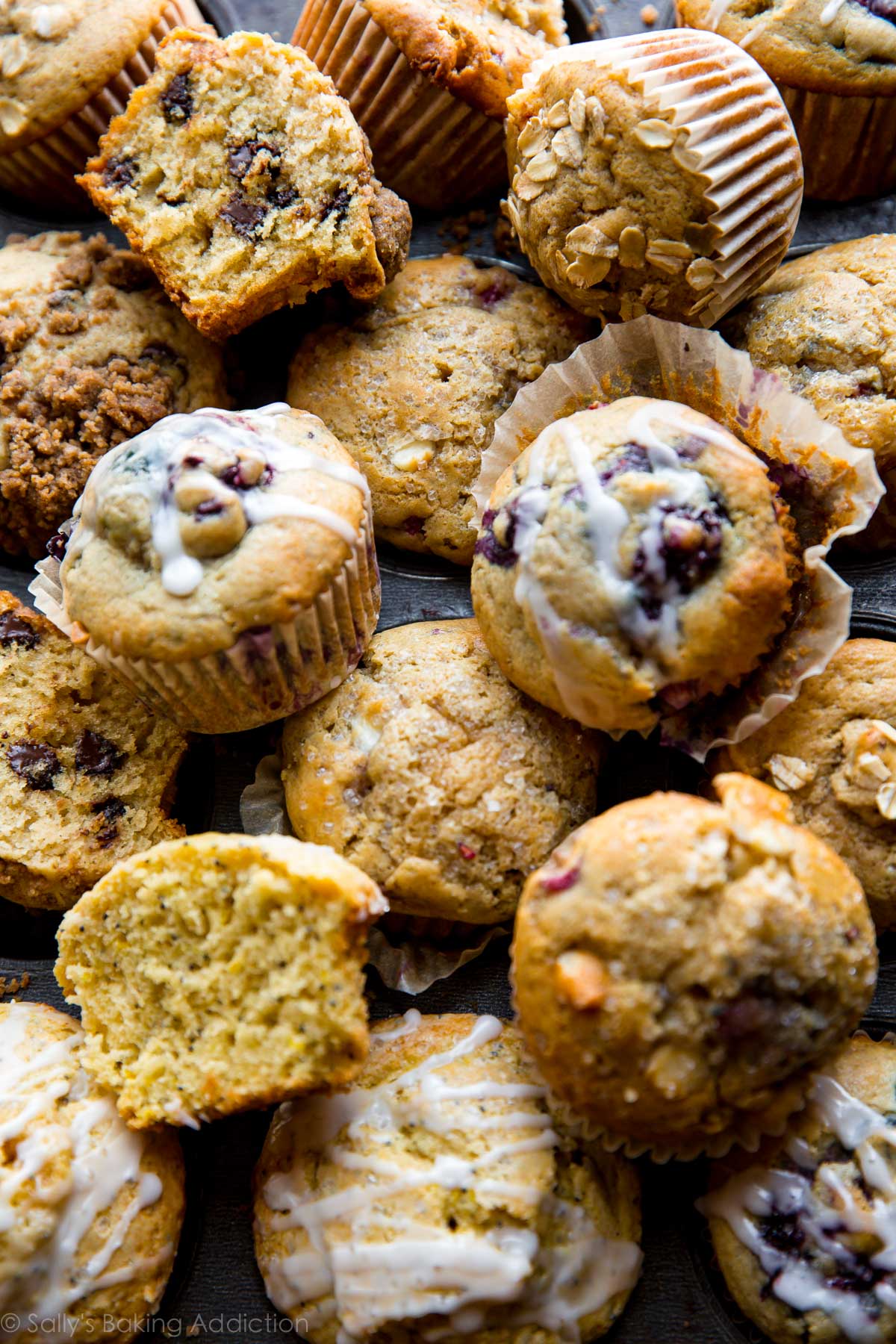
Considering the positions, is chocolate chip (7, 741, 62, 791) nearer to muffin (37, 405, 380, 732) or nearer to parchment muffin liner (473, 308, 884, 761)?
muffin (37, 405, 380, 732)

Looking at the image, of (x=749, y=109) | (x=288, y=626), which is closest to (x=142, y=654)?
(x=288, y=626)

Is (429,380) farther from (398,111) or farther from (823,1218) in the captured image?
(823,1218)

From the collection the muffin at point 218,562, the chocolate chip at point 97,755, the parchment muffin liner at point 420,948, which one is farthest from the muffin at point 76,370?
the parchment muffin liner at point 420,948

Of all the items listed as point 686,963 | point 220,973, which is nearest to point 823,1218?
point 686,963

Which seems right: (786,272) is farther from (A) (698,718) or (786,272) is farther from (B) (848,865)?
(B) (848,865)

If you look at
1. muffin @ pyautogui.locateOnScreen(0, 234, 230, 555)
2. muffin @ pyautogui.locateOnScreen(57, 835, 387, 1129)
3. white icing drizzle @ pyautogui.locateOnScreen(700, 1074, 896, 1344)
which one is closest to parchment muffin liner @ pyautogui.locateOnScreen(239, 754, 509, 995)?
muffin @ pyautogui.locateOnScreen(57, 835, 387, 1129)
